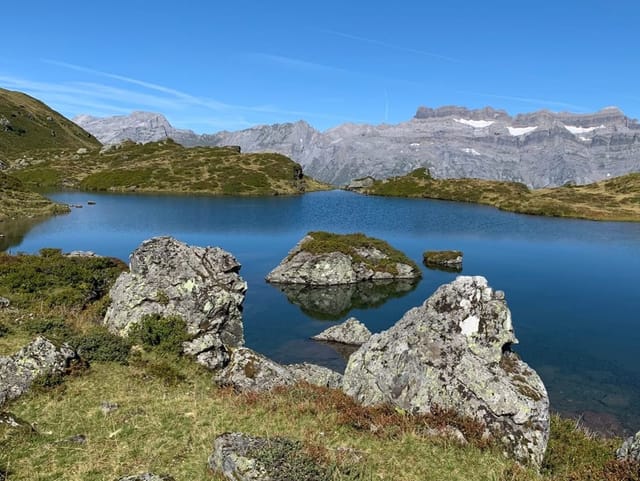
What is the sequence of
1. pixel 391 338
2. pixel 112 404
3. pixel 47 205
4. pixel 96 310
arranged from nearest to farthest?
pixel 112 404 → pixel 391 338 → pixel 96 310 → pixel 47 205

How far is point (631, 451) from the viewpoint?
50.0 ft

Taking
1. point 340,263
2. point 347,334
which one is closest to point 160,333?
point 347,334

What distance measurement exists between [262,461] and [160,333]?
15198mm

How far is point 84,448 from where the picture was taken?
14258 mm

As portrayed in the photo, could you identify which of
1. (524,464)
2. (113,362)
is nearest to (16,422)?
(113,362)

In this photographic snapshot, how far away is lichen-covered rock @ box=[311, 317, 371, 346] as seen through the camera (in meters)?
41.6

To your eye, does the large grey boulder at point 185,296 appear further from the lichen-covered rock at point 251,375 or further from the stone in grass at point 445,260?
the stone in grass at point 445,260

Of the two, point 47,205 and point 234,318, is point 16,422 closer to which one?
point 234,318

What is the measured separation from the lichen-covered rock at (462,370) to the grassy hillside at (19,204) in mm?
108874

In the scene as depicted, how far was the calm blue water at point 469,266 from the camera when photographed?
38.2 meters

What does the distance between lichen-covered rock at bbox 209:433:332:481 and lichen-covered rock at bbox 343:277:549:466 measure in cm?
751

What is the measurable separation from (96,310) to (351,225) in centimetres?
9601

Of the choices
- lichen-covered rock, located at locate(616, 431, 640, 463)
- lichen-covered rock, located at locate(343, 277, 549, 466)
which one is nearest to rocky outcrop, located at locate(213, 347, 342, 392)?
lichen-covered rock, located at locate(343, 277, 549, 466)

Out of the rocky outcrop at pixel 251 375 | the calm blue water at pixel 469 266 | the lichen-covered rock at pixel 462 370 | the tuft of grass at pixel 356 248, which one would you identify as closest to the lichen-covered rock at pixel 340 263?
the tuft of grass at pixel 356 248
